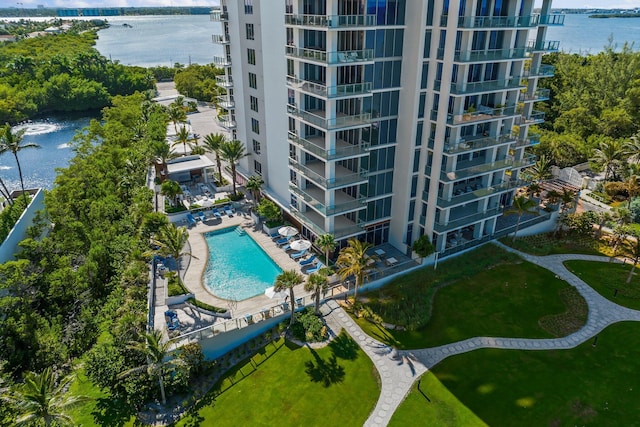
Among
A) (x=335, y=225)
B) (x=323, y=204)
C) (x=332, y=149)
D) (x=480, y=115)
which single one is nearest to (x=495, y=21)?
(x=480, y=115)

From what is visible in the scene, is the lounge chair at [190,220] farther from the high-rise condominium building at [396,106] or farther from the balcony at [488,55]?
the balcony at [488,55]

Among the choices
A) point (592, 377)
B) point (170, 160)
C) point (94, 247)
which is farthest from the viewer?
point (170, 160)

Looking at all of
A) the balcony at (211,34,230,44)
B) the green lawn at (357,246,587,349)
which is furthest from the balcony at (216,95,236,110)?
the green lawn at (357,246,587,349)

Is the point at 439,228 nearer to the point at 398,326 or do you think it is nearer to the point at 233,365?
the point at 398,326

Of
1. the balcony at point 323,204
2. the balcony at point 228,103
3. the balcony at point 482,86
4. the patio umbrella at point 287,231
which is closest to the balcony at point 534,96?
the balcony at point 482,86

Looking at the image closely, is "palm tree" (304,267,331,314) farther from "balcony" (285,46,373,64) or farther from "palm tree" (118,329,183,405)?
"balcony" (285,46,373,64)

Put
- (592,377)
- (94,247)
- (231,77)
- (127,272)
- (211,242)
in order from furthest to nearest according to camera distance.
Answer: (231,77), (211,242), (94,247), (127,272), (592,377)

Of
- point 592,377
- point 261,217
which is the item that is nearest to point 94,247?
point 261,217

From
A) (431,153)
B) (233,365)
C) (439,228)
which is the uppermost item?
(431,153)
